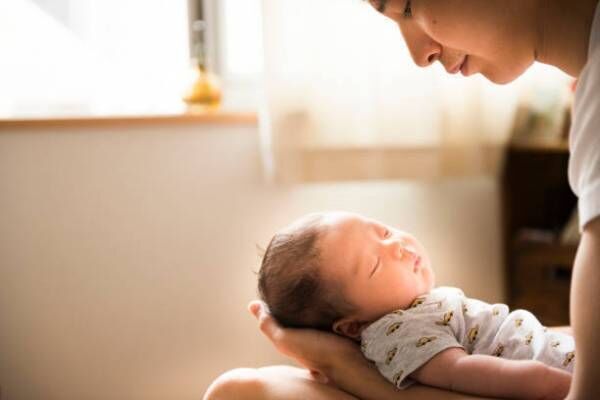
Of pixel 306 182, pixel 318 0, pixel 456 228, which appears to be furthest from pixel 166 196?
pixel 456 228

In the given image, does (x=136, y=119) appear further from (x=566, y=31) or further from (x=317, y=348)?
(x=566, y=31)

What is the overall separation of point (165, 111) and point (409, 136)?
0.84 meters

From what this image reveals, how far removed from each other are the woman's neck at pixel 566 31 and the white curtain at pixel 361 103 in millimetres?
1174

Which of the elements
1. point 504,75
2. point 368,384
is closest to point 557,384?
point 368,384

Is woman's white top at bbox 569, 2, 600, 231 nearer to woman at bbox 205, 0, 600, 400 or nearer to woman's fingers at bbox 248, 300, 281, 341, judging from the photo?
woman at bbox 205, 0, 600, 400

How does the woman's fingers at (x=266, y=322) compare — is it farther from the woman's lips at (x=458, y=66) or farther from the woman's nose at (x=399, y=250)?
the woman's lips at (x=458, y=66)

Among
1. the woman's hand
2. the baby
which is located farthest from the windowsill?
the woman's hand

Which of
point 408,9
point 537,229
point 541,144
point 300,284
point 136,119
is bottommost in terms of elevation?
point 537,229

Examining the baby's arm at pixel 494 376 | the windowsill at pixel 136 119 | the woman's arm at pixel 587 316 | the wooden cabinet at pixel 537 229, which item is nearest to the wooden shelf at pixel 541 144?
the wooden cabinet at pixel 537 229

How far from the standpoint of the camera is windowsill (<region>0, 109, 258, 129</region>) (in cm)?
221

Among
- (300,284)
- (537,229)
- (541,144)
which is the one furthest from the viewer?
(537,229)

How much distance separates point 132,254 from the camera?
7.59 ft

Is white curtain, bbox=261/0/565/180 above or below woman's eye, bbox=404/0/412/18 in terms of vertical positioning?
below

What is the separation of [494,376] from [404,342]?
16cm
